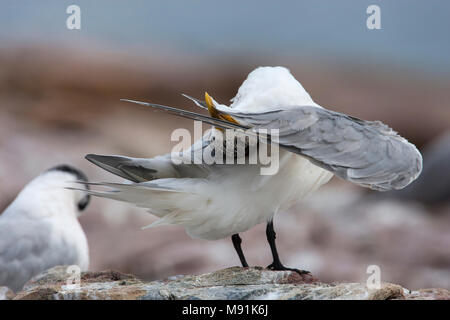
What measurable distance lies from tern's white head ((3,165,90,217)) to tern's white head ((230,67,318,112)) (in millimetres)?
1653

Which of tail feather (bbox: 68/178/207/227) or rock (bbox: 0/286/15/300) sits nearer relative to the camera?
tail feather (bbox: 68/178/207/227)

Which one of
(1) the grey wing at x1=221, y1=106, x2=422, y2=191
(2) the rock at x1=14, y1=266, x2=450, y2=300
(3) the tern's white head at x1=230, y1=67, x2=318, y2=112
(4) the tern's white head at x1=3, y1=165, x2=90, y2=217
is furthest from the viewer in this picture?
(4) the tern's white head at x1=3, y1=165, x2=90, y2=217

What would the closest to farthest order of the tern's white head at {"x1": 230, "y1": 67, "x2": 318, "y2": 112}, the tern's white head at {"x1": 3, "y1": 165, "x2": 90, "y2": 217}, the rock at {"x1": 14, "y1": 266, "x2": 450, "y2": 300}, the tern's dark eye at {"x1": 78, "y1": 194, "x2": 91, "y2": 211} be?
the rock at {"x1": 14, "y1": 266, "x2": 450, "y2": 300}, the tern's white head at {"x1": 230, "y1": 67, "x2": 318, "y2": 112}, the tern's white head at {"x1": 3, "y1": 165, "x2": 90, "y2": 217}, the tern's dark eye at {"x1": 78, "y1": 194, "x2": 91, "y2": 211}

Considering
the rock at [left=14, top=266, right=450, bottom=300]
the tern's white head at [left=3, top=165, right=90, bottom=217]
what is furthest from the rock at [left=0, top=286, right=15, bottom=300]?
the tern's white head at [left=3, top=165, right=90, bottom=217]

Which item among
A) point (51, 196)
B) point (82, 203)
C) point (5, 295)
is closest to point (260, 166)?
point (5, 295)

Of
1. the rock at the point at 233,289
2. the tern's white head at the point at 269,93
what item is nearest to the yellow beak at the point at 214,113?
the tern's white head at the point at 269,93

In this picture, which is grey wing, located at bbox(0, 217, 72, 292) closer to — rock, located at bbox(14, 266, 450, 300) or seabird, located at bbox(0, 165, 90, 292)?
seabird, located at bbox(0, 165, 90, 292)

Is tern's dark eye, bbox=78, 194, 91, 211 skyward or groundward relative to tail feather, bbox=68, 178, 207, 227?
groundward

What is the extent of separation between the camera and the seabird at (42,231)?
3150 millimetres

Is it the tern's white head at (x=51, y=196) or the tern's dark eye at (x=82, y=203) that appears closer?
the tern's white head at (x=51, y=196)

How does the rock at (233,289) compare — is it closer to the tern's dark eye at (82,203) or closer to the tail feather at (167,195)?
the tail feather at (167,195)

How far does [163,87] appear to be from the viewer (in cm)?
584

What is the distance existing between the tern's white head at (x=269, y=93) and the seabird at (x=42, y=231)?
1.39 metres

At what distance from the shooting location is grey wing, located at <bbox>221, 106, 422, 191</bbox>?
5.84 ft
